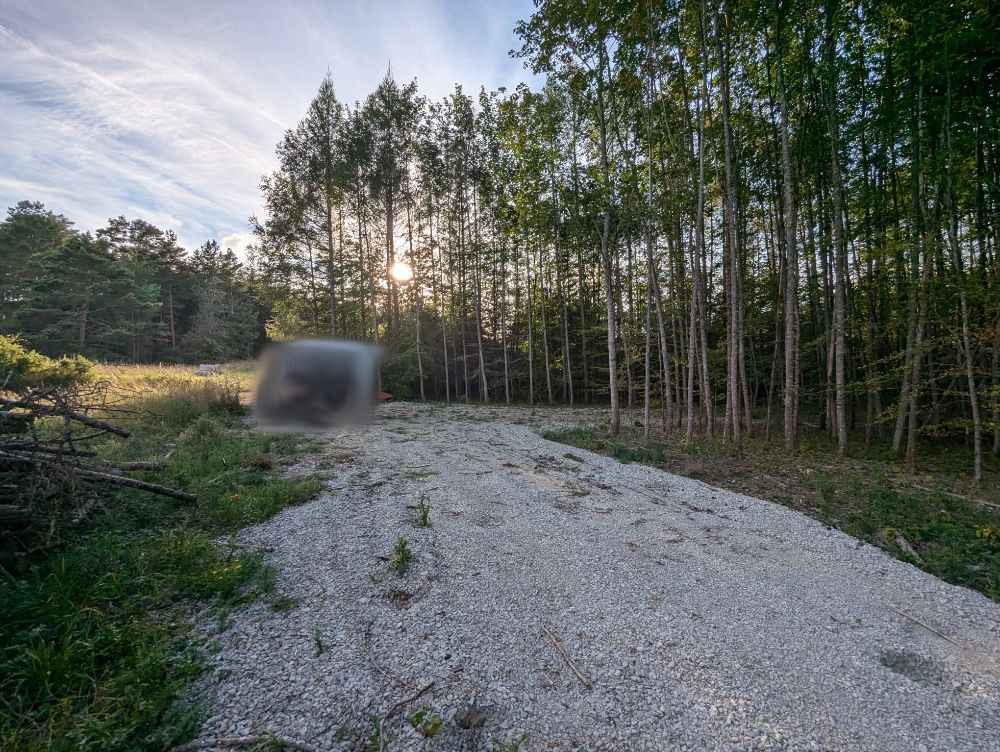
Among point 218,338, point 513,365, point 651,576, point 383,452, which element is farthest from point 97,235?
point 651,576

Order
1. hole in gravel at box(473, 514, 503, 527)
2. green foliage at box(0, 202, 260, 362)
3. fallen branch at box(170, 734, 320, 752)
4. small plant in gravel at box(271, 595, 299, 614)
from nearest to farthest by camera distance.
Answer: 1. fallen branch at box(170, 734, 320, 752)
2. small plant in gravel at box(271, 595, 299, 614)
3. hole in gravel at box(473, 514, 503, 527)
4. green foliage at box(0, 202, 260, 362)

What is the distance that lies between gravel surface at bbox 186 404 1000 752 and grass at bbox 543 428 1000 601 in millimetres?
477

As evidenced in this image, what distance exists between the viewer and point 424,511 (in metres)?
3.96

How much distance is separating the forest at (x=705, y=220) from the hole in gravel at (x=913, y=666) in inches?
179

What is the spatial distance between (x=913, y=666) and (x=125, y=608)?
4728 mm

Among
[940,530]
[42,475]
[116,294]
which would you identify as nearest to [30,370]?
[42,475]

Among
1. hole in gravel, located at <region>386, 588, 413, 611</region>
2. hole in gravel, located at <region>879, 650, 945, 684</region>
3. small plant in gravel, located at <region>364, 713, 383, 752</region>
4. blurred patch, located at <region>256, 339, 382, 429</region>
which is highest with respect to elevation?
blurred patch, located at <region>256, 339, 382, 429</region>

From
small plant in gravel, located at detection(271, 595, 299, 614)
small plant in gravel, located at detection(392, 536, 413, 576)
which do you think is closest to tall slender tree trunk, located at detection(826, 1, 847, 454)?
small plant in gravel, located at detection(392, 536, 413, 576)

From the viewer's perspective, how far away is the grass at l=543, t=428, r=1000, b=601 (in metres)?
3.48

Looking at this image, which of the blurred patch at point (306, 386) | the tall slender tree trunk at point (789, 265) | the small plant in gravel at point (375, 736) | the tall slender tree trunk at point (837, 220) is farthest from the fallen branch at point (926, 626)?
the blurred patch at point (306, 386)

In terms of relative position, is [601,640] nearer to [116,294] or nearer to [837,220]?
[837,220]

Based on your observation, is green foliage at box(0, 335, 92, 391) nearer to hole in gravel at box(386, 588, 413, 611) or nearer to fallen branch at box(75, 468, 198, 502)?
fallen branch at box(75, 468, 198, 502)

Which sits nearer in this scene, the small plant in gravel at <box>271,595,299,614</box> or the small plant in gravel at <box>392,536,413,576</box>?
the small plant in gravel at <box>271,595,299,614</box>

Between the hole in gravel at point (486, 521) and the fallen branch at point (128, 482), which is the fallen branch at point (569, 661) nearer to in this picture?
the hole in gravel at point (486, 521)
